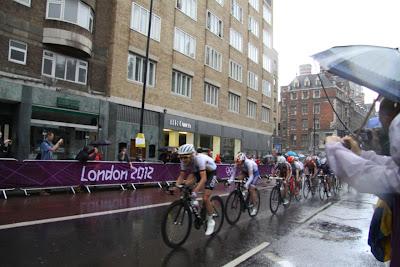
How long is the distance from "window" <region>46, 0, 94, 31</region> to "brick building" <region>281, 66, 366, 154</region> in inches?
3363

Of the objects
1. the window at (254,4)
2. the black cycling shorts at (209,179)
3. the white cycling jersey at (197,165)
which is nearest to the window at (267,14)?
the window at (254,4)

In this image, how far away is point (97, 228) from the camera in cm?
809

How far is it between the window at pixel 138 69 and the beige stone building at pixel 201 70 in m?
0.06

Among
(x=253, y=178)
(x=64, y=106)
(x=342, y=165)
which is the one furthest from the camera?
(x=64, y=106)

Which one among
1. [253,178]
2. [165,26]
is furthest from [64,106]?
[253,178]

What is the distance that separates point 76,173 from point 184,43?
60.3 ft

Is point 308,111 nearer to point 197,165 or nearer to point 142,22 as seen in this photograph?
point 142,22

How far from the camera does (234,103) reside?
38812 millimetres

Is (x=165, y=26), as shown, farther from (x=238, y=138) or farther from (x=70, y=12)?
(x=238, y=138)

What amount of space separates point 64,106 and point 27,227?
13481 mm

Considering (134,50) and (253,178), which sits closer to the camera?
(253,178)

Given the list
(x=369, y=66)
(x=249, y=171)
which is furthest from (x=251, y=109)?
(x=369, y=66)

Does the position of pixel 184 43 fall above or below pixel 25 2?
above

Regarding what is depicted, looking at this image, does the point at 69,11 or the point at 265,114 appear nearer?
the point at 69,11
